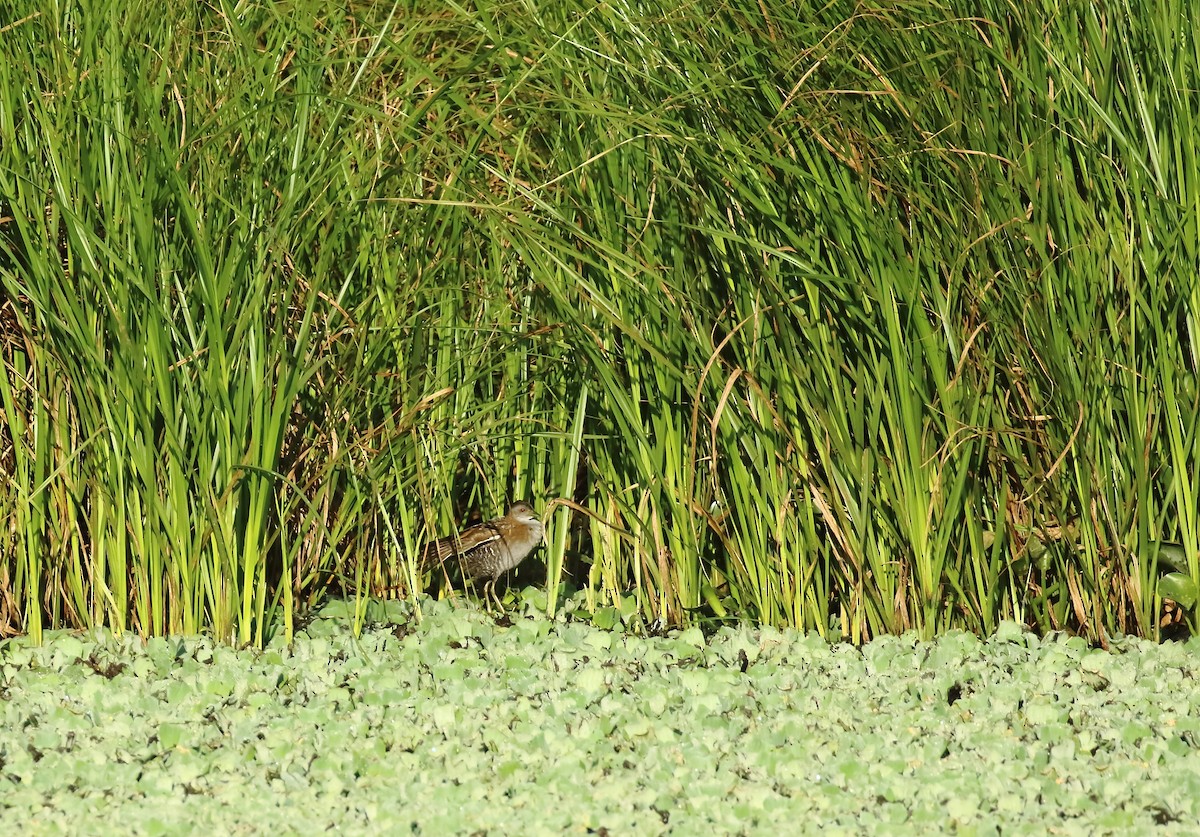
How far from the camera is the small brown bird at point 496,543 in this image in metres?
5.39

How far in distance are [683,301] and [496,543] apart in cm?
125

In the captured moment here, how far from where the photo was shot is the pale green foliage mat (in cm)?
360

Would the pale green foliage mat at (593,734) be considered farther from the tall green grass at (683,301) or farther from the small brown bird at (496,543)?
the small brown bird at (496,543)

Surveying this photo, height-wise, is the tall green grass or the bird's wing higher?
the tall green grass

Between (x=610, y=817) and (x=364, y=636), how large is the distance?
1510 mm

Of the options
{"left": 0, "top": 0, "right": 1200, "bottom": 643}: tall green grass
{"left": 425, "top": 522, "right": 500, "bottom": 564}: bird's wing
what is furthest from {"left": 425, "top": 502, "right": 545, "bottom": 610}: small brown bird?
{"left": 0, "top": 0, "right": 1200, "bottom": 643}: tall green grass

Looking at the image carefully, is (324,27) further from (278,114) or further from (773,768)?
(773,768)

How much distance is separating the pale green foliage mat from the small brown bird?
440mm

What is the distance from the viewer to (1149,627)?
15.1 ft

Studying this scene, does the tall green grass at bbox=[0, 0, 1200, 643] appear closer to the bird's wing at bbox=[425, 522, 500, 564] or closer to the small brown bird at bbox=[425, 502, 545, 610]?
the bird's wing at bbox=[425, 522, 500, 564]

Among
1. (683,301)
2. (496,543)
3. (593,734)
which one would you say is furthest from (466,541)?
(593,734)

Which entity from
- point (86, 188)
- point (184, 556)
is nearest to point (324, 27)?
point (86, 188)

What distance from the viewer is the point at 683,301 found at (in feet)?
15.3

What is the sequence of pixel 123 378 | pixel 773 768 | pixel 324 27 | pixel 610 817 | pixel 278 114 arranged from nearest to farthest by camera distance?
pixel 610 817, pixel 773 768, pixel 123 378, pixel 278 114, pixel 324 27
